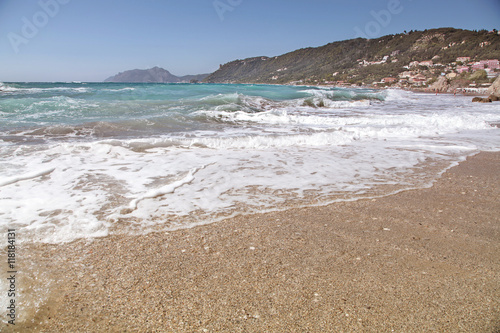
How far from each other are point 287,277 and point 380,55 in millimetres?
126803

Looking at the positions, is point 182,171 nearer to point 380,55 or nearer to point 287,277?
point 287,277

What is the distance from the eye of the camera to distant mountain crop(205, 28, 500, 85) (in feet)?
278

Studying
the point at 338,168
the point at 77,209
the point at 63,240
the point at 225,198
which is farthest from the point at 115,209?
the point at 338,168

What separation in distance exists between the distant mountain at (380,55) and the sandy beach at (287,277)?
8709 cm

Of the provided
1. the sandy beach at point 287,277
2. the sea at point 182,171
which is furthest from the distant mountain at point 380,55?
the sandy beach at point 287,277

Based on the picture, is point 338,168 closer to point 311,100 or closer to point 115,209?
point 115,209

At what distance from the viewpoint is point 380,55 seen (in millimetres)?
110250

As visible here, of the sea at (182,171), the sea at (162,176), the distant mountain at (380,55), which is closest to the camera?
the sea at (162,176)

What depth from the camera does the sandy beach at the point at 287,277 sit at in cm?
181

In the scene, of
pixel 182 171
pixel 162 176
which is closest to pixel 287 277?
pixel 162 176

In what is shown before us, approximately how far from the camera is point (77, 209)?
3.50m

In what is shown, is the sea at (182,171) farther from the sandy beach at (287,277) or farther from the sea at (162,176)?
the sandy beach at (287,277)

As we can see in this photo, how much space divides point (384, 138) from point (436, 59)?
9782 centimetres

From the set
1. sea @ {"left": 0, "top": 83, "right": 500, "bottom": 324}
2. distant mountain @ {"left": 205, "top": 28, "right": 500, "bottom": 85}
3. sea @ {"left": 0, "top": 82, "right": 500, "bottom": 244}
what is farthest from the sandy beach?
distant mountain @ {"left": 205, "top": 28, "right": 500, "bottom": 85}
